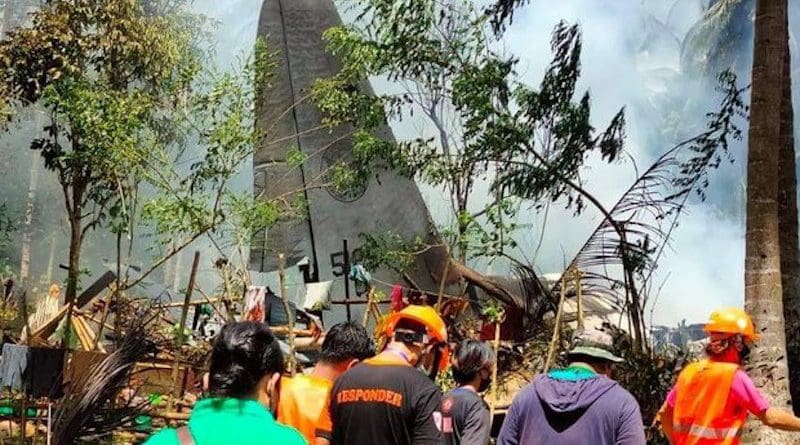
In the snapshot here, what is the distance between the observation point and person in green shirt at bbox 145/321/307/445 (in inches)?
70.5

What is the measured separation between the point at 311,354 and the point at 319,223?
8475mm

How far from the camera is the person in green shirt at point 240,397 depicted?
1.79 metres

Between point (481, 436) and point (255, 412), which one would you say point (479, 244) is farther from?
point (255, 412)

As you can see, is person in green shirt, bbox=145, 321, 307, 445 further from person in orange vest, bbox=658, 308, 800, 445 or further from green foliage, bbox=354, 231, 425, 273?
green foliage, bbox=354, 231, 425, 273

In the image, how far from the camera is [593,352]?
3152 millimetres

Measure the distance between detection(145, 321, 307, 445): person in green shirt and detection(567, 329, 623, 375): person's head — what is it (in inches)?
57.4

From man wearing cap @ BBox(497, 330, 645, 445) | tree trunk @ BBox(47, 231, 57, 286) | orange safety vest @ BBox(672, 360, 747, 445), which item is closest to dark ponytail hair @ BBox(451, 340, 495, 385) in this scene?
man wearing cap @ BBox(497, 330, 645, 445)

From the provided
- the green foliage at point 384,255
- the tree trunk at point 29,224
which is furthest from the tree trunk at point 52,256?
the green foliage at point 384,255

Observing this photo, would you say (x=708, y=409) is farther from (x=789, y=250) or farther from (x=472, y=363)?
Answer: (x=789, y=250)

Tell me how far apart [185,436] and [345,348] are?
1.67 meters

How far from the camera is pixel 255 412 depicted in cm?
187

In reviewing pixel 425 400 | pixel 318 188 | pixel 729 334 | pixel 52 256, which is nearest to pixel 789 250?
pixel 729 334

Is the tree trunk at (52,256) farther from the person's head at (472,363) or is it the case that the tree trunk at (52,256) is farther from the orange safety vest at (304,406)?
the orange safety vest at (304,406)

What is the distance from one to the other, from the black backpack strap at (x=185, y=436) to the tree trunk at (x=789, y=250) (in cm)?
746
